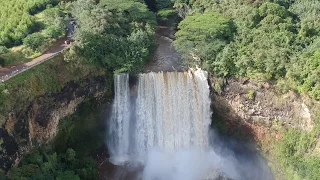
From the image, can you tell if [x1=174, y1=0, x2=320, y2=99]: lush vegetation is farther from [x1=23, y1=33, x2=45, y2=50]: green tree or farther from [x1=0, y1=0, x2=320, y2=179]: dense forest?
[x1=23, y1=33, x2=45, y2=50]: green tree

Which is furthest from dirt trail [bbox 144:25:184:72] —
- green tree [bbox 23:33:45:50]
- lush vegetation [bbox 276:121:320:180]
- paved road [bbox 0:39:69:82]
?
lush vegetation [bbox 276:121:320:180]

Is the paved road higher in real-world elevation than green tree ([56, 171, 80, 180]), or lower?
higher

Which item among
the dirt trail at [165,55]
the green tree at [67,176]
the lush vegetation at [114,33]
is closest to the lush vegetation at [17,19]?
the lush vegetation at [114,33]

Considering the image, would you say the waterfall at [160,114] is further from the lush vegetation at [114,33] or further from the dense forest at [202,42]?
the dense forest at [202,42]

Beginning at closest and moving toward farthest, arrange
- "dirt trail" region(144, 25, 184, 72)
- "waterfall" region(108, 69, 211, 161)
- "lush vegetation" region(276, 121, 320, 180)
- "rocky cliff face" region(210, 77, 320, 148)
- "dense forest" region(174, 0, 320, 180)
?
"lush vegetation" region(276, 121, 320, 180), "dense forest" region(174, 0, 320, 180), "rocky cliff face" region(210, 77, 320, 148), "waterfall" region(108, 69, 211, 161), "dirt trail" region(144, 25, 184, 72)

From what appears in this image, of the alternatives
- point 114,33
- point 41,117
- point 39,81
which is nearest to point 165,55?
point 114,33

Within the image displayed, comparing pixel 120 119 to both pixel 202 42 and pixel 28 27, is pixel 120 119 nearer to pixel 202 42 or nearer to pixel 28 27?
pixel 202 42
